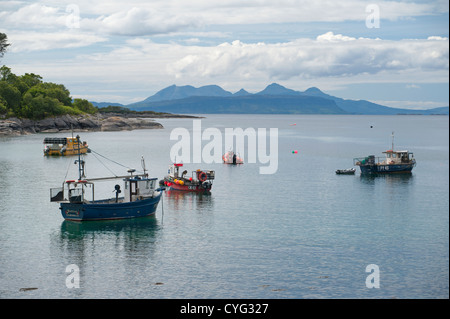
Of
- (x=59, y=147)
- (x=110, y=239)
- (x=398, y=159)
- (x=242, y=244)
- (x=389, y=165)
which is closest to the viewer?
(x=242, y=244)

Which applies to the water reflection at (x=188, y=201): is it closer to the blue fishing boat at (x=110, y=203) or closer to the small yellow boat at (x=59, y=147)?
the blue fishing boat at (x=110, y=203)

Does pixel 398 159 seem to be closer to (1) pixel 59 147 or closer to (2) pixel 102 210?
(2) pixel 102 210

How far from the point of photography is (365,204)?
64.4 meters

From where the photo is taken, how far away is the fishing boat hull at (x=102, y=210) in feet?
165

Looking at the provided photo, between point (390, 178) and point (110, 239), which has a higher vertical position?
point (390, 178)

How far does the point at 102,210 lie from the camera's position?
167 feet

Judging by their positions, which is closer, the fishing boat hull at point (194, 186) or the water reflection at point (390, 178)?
the fishing boat hull at point (194, 186)

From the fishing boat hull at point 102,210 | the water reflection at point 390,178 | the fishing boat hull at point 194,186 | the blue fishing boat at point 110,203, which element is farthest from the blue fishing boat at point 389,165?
the fishing boat hull at point 102,210

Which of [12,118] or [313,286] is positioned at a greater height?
[12,118]

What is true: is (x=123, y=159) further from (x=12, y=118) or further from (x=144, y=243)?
(x=12, y=118)

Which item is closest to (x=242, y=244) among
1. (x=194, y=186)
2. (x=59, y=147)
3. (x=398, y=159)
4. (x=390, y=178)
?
(x=194, y=186)

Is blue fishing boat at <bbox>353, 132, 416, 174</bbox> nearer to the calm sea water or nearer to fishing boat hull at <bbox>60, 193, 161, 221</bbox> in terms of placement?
the calm sea water

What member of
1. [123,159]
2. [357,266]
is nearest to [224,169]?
[123,159]

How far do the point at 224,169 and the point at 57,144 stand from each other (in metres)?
49.2
